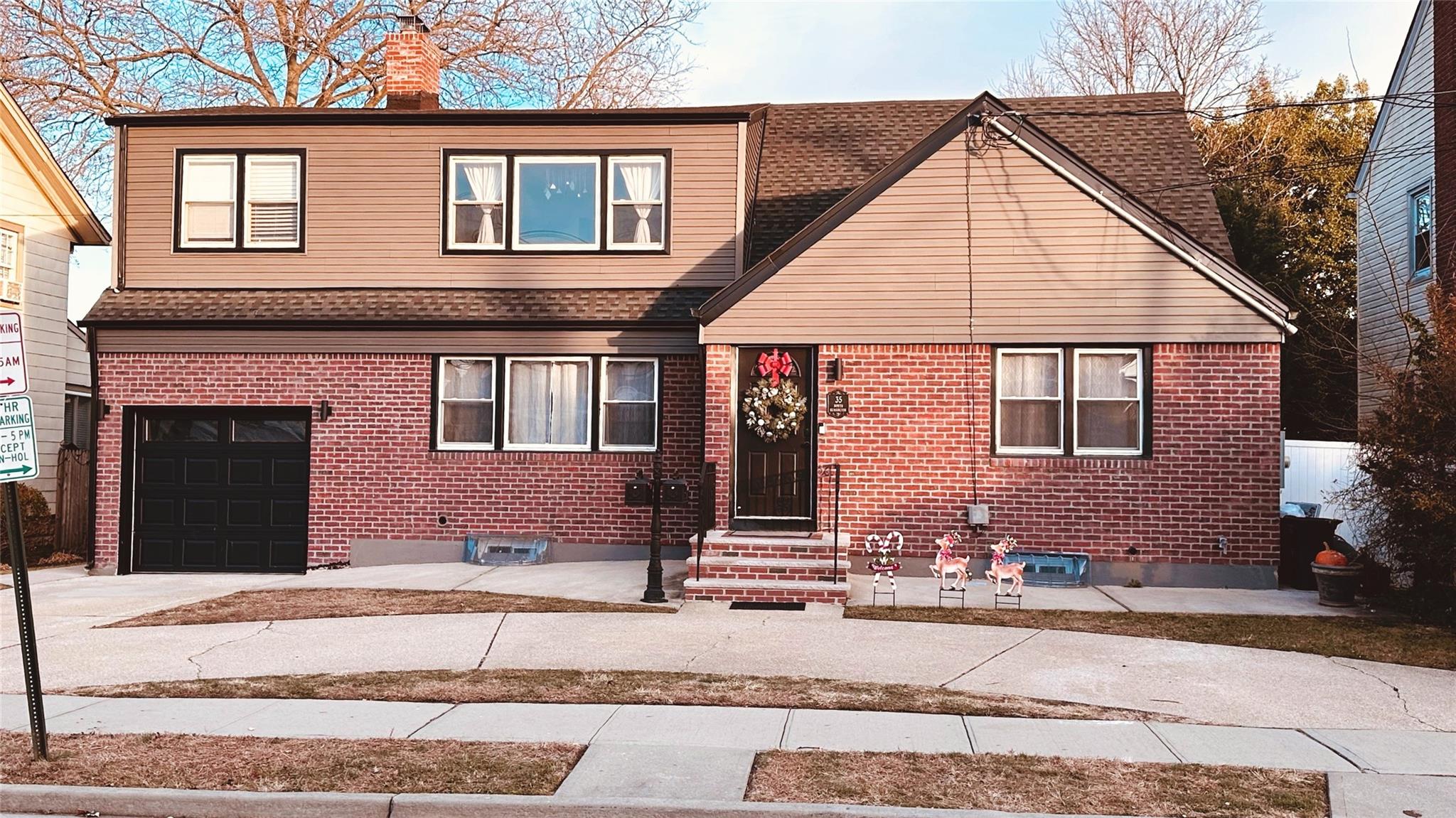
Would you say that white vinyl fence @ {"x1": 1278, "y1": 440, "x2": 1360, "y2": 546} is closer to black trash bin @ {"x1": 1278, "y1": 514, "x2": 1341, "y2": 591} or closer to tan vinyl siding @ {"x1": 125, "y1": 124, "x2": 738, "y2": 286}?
black trash bin @ {"x1": 1278, "y1": 514, "x2": 1341, "y2": 591}

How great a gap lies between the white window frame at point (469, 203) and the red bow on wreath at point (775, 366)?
427cm

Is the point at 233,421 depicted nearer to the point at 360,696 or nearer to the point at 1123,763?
the point at 360,696

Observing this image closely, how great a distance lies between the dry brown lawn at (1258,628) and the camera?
10.2 meters

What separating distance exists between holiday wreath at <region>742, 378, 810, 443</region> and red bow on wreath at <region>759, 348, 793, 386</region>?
10 centimetres

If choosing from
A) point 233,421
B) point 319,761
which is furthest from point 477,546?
point 319,761

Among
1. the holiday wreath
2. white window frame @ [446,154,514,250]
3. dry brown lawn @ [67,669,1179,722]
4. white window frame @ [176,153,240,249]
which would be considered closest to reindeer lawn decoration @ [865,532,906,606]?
the holiday wreath

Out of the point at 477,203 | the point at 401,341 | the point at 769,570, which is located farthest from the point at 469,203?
the point at 769,570

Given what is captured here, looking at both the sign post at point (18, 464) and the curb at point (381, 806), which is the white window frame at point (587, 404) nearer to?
the sign post at point (18, 464)

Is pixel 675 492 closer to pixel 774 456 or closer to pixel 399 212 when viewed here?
pixel 774 456

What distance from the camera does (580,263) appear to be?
16031 millimetres

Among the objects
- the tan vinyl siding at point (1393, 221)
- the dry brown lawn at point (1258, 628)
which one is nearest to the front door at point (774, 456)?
the dry brown lawn at point (1258, 628)

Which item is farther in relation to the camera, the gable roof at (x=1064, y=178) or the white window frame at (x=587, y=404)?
the white window frame at (x=587, y=404)

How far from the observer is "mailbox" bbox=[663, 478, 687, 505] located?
14.5 m

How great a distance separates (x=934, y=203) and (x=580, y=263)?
491cm
